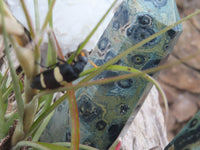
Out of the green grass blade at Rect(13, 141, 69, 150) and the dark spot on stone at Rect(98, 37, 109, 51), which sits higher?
the dark spot on stone at Rect(98, 37, 109, 51)

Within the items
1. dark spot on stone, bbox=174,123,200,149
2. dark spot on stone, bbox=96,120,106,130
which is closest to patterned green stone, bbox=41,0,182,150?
dark spot on stone, bbox=96,120,106,130

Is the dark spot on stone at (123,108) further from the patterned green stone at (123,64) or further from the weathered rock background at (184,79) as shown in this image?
the weathered rock background at (184,79)

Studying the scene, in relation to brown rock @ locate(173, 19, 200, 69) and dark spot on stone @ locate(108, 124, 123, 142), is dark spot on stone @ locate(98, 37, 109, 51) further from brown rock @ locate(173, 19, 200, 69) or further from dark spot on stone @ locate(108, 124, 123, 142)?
brown rock @ locate(173, 19, 200, 69)

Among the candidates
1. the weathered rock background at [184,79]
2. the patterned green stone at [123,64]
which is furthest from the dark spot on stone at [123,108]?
the weathered rock background at [184,79]

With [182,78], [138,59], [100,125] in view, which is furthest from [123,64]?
[182,78]

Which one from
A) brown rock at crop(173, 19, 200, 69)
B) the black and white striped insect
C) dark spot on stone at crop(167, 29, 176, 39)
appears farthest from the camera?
brown rock at crop(173, 19, 200, 69)

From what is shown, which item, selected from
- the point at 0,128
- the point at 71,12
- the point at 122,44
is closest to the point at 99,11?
the point at 71,12

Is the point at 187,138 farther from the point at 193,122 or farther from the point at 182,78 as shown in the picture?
the point at 182,78
